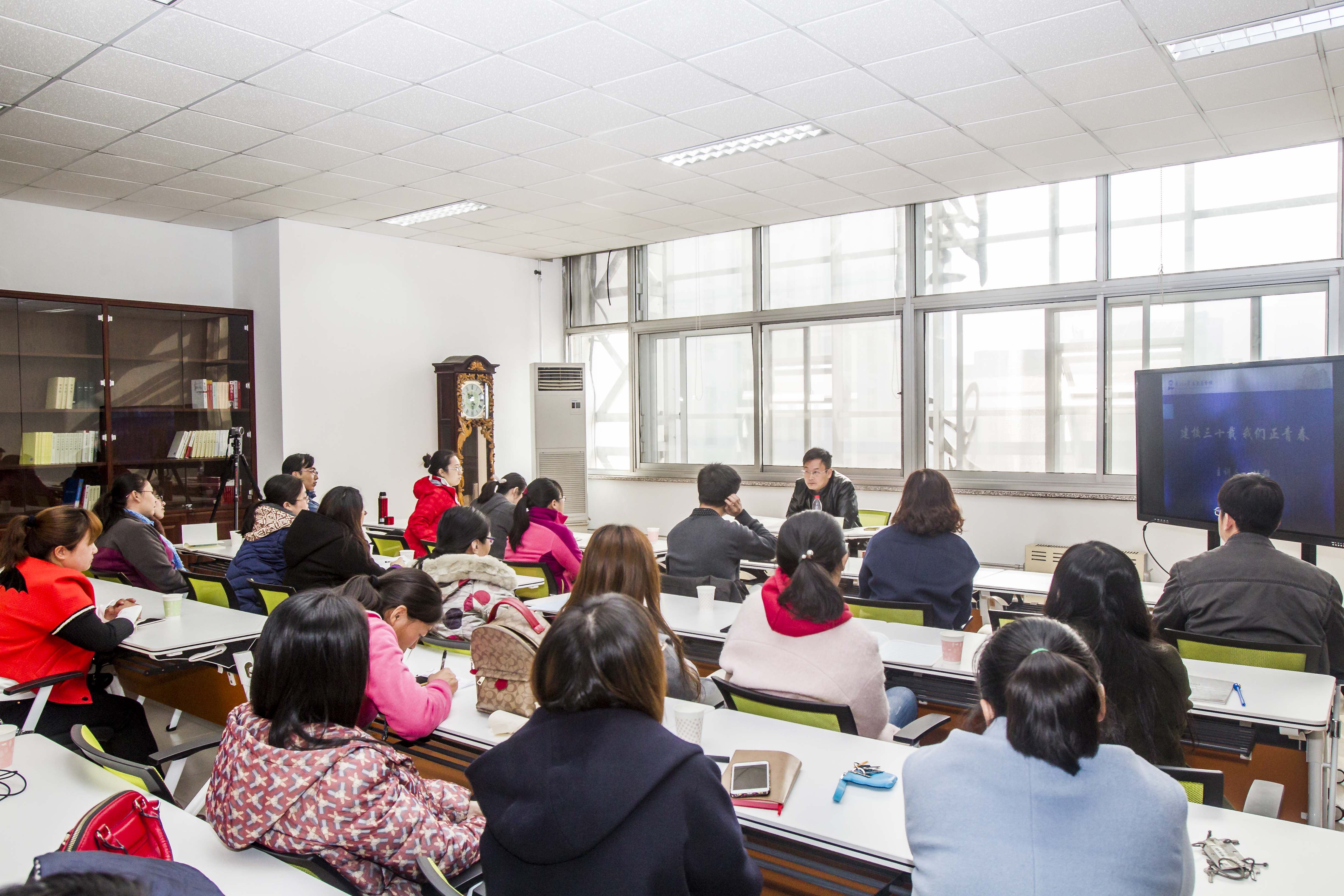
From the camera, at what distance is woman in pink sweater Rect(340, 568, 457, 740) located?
82.2 inches

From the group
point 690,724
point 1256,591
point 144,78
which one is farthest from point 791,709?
point 144,78

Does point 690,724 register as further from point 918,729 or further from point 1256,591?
point 1256,591

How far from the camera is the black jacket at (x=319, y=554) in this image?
154 inches

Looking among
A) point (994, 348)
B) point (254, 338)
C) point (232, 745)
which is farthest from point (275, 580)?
point (994, 348)

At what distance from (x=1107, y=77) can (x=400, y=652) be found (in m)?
4.17

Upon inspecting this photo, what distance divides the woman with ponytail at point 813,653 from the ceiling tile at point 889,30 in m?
2.42

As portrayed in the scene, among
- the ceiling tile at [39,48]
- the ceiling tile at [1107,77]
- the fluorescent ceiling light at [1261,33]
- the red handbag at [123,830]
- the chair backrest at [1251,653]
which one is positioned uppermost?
the fluorescent ceiling light at [1261,33]

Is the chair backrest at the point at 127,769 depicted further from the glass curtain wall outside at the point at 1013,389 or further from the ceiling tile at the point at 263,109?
the glass curtain wall outside at the point at 1013,389

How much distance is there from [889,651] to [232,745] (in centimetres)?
195

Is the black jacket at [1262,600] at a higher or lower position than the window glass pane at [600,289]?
lower

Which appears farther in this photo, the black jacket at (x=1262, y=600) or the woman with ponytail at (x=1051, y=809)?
the black jacket at (x=1262, y=600)

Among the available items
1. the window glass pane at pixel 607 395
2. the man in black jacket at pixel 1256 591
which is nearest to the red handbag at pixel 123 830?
the man in black jacket at pixel 1256 591

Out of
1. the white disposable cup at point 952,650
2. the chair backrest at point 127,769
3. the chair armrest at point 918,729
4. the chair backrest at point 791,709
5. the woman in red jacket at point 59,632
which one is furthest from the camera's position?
the woman in red jacket at point 59,632

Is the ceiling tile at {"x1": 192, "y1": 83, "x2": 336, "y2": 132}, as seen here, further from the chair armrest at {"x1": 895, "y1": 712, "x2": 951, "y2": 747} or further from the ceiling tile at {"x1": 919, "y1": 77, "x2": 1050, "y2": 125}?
the chair armrest at {"x1": 895, "y1": 712, "x2": 951, "y2": 747}
